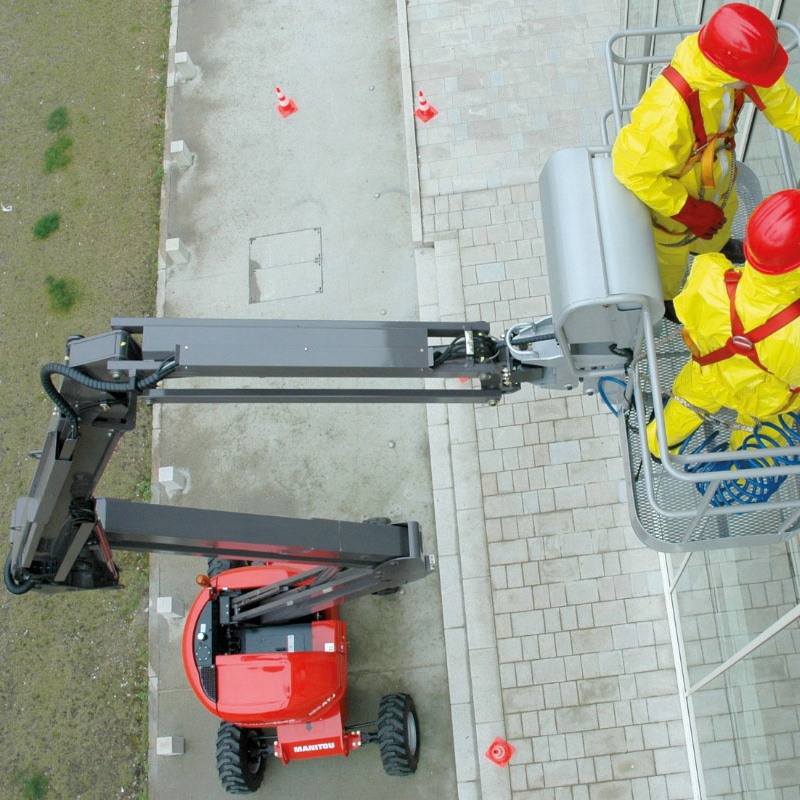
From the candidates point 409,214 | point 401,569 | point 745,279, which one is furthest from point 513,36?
point 745,279

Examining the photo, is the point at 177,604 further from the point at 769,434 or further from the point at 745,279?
the point at 745,279

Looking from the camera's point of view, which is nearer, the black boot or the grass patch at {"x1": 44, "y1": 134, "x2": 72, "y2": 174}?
the black boot

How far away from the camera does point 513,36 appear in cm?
1145

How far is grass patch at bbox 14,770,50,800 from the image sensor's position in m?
8.98

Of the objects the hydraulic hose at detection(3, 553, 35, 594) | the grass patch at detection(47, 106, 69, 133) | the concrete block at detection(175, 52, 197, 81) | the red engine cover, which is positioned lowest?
the red engine cover

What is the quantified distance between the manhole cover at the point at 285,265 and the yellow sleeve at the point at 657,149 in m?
6.54

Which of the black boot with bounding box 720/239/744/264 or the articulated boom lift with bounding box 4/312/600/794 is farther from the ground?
the black boot with bounding box 720/239/744/264

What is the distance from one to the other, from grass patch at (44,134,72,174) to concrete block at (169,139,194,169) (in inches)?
62.7

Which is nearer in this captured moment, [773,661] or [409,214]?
[773,661]

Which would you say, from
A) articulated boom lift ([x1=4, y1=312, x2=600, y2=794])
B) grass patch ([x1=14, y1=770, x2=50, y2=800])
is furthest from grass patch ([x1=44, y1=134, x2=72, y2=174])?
grass patch ([x1=14, y1=770, x2=50, y2=800])

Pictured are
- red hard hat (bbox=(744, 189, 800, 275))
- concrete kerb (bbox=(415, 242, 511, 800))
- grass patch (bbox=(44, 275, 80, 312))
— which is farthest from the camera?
grass patch (bbox=(44, 275, 80, 312))

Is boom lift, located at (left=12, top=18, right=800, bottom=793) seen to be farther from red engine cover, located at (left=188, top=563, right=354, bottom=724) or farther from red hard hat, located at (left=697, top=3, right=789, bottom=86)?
red hard hat, located at (left=697, top=3, right=789, bottom=86)

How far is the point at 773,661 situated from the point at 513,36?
8.79m

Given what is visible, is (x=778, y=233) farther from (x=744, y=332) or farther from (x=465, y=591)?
(x=465, y=591)
